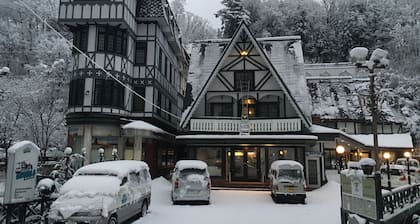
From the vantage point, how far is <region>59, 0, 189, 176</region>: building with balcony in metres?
20.2

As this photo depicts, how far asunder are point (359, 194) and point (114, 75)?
16449 mm

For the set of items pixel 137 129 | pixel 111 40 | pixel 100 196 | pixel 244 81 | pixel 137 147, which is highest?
pixel 111 40

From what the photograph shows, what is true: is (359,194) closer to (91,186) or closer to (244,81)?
(91,186)

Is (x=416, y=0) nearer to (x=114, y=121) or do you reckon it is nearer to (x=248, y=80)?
(x=248, y=80)

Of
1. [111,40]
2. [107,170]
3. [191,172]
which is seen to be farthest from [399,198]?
[111,40]

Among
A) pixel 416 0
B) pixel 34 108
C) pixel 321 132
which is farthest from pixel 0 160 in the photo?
pixel 416 0

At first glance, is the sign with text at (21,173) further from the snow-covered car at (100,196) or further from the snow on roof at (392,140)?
the snow on roof at (392,140)

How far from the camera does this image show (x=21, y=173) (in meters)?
9.84

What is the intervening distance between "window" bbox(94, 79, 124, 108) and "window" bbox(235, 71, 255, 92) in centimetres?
835

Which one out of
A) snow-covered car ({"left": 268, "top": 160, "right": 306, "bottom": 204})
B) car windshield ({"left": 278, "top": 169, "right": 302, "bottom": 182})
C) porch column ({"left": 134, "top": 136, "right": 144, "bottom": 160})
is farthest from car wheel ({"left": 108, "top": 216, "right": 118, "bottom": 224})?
porch column ({"left": 134, "top": 136, "right": 144, "bottom": 160})

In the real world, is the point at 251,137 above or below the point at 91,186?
above

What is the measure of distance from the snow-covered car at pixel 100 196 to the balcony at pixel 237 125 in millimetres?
9438

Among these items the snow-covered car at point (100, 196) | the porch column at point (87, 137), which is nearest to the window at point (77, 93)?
the porch column at point (87, 137)

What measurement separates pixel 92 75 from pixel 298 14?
38.2 metres
